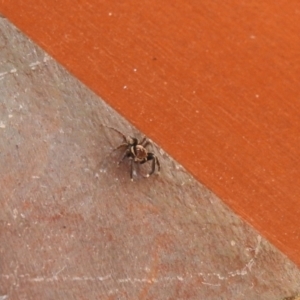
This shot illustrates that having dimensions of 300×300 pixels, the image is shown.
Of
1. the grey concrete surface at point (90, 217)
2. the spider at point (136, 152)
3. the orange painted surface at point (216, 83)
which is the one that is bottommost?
the grey concrete surface at point (90, 217)

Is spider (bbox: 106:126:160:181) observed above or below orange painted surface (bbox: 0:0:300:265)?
below

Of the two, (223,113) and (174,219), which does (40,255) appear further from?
(223,113)

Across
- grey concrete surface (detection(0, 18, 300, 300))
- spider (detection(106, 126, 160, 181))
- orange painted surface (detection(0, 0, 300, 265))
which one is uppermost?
orange painted surface (detection(0, 0, 300, 265))

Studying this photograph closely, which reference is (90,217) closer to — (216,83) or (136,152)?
(136,152)

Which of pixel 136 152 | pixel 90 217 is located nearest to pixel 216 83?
pixel 136 152

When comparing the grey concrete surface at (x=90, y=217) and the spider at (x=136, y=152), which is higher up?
the spider at (x=136, y=152)
